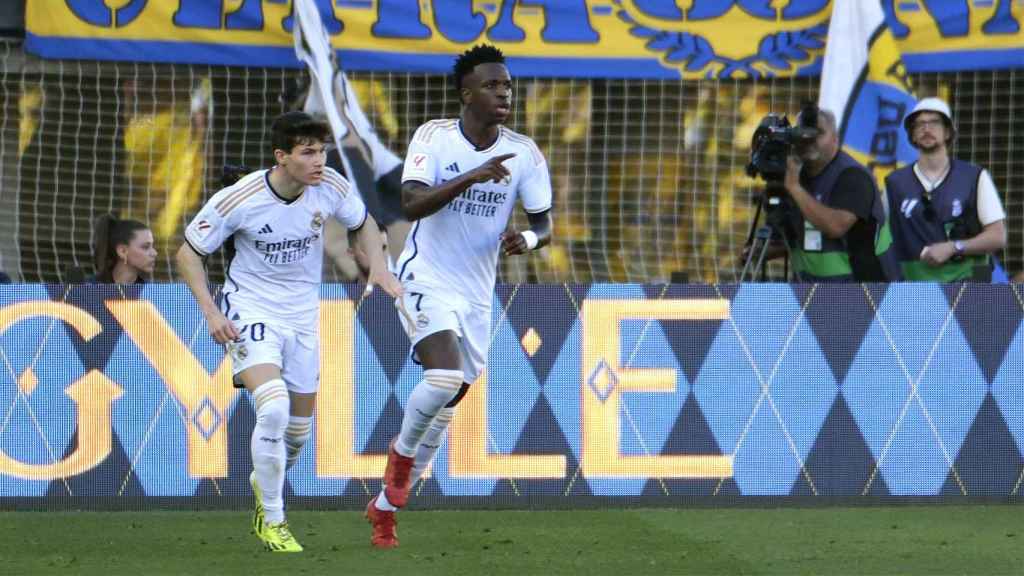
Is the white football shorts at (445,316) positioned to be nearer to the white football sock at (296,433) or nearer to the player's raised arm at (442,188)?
the player's raised arm at (442,188)

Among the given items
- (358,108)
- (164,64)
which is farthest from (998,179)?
(164,64)

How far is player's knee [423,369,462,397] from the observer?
9.16 meters

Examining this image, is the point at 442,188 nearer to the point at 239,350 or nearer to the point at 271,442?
the point at 239,350

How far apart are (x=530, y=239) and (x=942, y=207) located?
3.40 metres

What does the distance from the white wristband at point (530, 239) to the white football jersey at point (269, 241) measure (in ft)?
2.98

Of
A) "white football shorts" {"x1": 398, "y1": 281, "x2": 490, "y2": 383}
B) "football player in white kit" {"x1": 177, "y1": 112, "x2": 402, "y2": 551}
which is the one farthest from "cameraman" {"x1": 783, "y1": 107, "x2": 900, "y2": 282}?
"football player in white kit" {"x1": 177, "y1": 112, "x2": 402, "y2": 551}

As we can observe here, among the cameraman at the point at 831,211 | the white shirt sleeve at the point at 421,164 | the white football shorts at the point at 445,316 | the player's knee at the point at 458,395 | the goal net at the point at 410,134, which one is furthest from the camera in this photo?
the goal net at the point at 410,134

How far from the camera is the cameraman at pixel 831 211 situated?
11250 mm

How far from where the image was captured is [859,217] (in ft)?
37.1

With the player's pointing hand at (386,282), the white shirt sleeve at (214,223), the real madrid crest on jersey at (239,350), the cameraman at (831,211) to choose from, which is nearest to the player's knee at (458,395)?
the player's pointing hand at (386,282)

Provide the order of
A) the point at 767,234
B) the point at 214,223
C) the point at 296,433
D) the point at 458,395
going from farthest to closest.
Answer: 1. the point at 767,234
2. the point at 296,433
3. the point at 458,395
4. the point at 214,223

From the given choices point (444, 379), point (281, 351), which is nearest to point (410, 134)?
point (281, 351)

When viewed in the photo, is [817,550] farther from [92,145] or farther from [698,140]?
[92,145]

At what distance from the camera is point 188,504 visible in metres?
10.9
